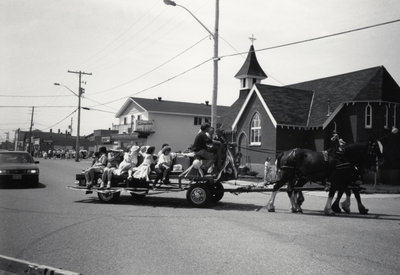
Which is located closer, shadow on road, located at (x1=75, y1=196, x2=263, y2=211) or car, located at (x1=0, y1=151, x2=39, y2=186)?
shadow on road, located at (x1=75, y1=196, x2=263, y2=211)

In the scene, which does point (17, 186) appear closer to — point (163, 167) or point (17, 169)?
point (17, 169)

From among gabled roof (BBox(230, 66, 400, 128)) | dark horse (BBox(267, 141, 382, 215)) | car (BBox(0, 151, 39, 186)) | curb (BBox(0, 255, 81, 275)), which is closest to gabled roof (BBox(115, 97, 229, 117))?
gabled roof (BBox(230, 66, 400, 128))

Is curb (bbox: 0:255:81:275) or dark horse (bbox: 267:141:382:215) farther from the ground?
dark horse (bbox: 267:141:382:215)

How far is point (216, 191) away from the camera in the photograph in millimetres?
11789

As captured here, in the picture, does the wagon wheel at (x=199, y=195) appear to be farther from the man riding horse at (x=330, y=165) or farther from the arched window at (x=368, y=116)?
the arched window at (x=368, y=116)

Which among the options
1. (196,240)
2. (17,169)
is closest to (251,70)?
(17,169)

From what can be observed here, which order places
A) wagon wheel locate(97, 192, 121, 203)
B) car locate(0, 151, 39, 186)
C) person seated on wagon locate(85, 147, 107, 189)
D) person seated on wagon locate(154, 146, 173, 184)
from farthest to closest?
car locate(0, 151, 39, 186)
person seated on wagon locate(85, 147, 107, 189)
wagon wheel locate(97, 192, 121, 203)
person seated on wagon locate(154, 146, 173, 184)

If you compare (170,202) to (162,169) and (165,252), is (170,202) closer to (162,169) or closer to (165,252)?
(162,169)

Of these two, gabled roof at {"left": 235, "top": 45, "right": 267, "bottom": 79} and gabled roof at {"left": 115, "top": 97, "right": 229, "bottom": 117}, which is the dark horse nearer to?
gabled roof at {"left": 235, "top": 45, "right": 267, "bottom": 79}

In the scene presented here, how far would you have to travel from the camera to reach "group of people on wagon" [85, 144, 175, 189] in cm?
1154

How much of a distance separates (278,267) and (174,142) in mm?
44973

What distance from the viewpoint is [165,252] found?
615cm

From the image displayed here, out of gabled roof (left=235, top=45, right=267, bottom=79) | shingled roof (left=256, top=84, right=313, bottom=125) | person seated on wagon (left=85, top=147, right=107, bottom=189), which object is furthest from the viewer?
gabled roof (left=235, top=45, right=267, bottom=79)

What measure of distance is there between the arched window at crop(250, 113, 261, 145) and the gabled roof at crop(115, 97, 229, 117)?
2002 cm
